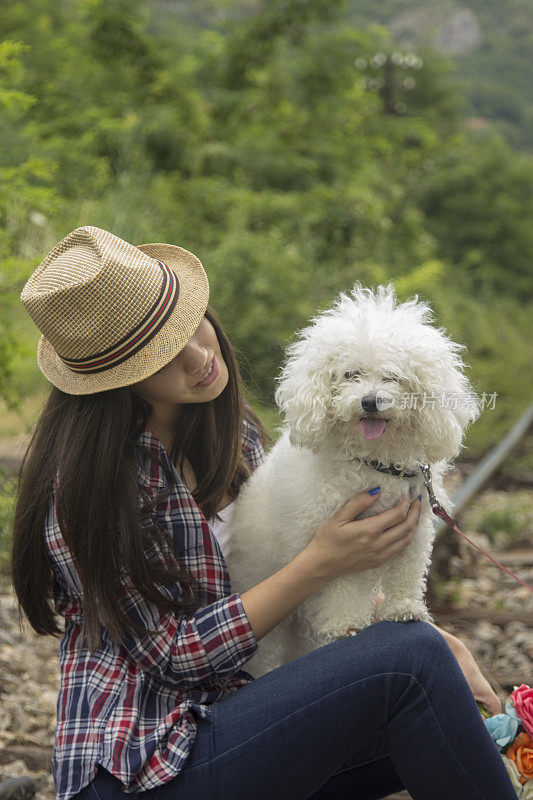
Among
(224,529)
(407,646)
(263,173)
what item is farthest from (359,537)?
(263,173)

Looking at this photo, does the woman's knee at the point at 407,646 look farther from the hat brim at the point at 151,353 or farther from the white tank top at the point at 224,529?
the hat brim at the point at 151,353

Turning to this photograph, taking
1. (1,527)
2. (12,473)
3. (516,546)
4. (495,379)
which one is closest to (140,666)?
(1,527)

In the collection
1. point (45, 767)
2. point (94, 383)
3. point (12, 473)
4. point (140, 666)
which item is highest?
point (94, 383)

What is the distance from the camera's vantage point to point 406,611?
222cm

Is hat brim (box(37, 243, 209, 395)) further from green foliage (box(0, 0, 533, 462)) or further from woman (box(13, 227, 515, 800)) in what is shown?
green foliage (box(0, 0, 533, 462))

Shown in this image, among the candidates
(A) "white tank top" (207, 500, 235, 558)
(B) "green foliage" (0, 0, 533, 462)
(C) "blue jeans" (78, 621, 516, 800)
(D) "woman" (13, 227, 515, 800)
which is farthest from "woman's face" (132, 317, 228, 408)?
(B) "green foliage" (0, 0, 533, 462)

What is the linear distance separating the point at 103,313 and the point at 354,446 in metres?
0.85

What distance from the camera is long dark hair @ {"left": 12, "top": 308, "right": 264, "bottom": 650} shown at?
1.91 metres

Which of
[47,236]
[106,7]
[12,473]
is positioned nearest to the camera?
[12,473]

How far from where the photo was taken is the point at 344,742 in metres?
1.90

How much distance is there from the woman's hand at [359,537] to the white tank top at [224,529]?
1.41ft

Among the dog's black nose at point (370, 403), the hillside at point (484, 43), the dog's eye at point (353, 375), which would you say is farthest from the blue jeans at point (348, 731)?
the hillside at point (484, 43)

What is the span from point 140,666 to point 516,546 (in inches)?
143

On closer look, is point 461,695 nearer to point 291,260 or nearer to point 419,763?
point 419,763
